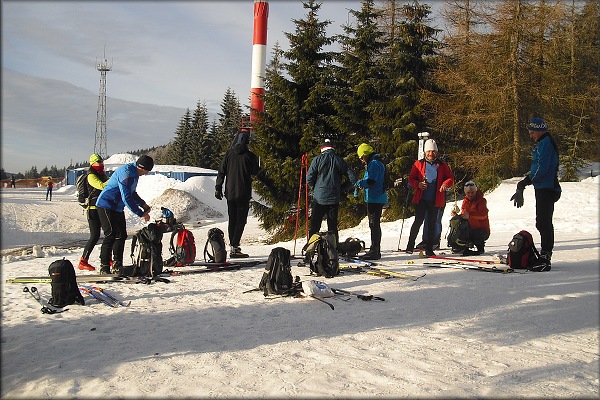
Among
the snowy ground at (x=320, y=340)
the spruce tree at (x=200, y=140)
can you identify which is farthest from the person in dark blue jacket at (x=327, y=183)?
the spruce tree at (x=200, y=140)

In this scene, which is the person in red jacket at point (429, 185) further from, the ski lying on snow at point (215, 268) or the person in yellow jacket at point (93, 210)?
the person in yellow jacket at point (93, 210)

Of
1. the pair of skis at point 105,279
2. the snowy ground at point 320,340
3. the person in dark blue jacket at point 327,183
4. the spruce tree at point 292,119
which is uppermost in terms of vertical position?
the spruce tree at point 292,119

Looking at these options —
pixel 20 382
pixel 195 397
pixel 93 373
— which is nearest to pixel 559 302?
pixel 195 397

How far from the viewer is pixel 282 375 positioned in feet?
11.6

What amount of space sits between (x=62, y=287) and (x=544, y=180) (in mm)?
6665

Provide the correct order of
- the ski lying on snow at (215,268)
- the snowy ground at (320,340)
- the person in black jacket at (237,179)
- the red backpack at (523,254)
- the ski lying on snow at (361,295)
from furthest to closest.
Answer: the person in black jacket at (237,179)
the ski lying on snow at (215,268)
the red backpack at (523,254)
the ski lying on snow at (361,295)
the snowy ground at (320,340)

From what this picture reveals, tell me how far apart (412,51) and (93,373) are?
20.4 metres

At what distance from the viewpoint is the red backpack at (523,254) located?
7.26m

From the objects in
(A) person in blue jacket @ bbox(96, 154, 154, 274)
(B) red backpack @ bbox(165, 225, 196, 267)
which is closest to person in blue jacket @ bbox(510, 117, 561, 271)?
(B) red backpack @ bbox(165, 225, 196, 267)

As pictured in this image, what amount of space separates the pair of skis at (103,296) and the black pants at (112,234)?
1.24m

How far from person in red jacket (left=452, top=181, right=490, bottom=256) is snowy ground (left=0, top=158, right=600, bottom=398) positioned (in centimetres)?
169

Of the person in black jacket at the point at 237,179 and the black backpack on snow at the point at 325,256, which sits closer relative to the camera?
the black backpack on snow at the point at 325,256

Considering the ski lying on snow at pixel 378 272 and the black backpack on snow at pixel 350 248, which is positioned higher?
the black backpack on snow at pixel 350 248

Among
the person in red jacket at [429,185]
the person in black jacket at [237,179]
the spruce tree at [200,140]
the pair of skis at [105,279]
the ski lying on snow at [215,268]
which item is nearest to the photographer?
the pair of skis at [105,279]
